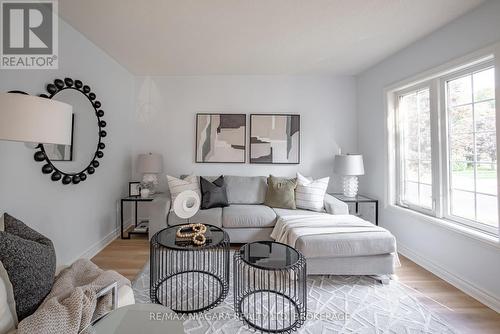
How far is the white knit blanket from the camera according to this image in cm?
214

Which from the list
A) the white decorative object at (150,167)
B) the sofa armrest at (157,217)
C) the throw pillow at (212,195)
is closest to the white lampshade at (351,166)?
the throw pillow at (212,195)

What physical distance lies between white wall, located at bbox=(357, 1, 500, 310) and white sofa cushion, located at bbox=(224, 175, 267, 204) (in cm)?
164

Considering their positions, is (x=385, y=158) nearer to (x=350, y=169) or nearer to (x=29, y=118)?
(x=350, y=169)

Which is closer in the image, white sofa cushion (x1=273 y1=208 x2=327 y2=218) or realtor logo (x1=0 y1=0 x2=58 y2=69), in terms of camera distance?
realtor logo (x1=0 y1=0 x2=58 y2=69)

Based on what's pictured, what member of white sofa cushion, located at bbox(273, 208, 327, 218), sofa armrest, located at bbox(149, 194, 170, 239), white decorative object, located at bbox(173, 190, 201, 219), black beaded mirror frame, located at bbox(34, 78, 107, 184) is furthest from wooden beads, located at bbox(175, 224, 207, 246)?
black beaded mirror frame, located at bbox(34, 78, 107, 184)

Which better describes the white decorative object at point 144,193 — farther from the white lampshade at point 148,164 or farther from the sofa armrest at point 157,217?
the sofa armrest at point 157,217

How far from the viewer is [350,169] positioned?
3168mm

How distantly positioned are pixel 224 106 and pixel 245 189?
139cm

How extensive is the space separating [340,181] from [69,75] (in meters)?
3.81

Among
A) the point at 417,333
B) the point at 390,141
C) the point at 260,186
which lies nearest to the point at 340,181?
the point at 390,141

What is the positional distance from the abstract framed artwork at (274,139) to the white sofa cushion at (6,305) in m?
2.98

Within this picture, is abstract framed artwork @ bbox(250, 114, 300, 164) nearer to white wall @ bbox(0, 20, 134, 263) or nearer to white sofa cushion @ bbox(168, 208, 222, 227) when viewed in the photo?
white sofa cushion @ bbox(168, 208, 222, 227)

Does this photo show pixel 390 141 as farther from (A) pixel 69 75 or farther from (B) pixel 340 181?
(A) pixel 69 75

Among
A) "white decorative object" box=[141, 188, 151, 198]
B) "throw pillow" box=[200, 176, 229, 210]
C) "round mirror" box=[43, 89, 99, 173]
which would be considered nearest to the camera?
"round mirror" box=[43, 89, 99, 173]
